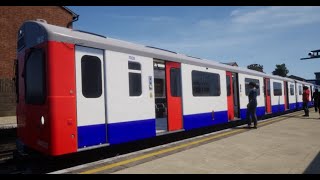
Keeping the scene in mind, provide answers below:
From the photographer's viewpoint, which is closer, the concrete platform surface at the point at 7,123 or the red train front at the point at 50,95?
the red train front at the point at 50,95

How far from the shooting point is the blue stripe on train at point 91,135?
6875 millimetres

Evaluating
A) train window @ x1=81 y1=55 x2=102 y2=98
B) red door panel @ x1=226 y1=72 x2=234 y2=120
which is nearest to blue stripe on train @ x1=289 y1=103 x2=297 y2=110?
red door panel @ x1=226 y1=72 x2=234 y2=120

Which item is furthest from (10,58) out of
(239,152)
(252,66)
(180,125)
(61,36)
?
(252,66)

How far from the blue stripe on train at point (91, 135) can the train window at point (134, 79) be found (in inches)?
55.1

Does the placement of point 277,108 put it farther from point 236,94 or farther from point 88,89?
point 88,89

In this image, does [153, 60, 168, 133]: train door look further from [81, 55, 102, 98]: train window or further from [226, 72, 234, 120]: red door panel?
[226, 72, 234, 120]: red door panel

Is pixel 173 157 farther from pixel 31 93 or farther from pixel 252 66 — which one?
pixel 252 66

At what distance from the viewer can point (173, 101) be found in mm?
10094

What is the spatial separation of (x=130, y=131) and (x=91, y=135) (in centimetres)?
135

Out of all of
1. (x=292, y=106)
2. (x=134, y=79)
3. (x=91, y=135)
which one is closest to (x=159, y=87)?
(x=134, y=79)

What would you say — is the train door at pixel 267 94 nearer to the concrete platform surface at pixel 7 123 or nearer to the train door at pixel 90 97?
the concrete platform surface at pixel 7 123

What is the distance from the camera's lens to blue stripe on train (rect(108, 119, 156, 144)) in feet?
25.1

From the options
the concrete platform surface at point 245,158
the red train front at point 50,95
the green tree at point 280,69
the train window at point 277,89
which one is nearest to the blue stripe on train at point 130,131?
the red train front at point 50,95

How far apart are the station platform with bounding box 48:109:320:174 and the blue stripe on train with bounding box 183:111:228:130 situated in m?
1.19
